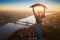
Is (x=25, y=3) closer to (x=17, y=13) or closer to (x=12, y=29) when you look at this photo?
(x=17, y=13)

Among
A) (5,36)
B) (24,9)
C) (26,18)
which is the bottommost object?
(5,36)

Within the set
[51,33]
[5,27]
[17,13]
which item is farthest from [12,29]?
[51,33]

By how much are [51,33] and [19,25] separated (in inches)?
18.0

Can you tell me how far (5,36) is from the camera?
1.78 metres

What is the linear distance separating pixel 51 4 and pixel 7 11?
0.62m

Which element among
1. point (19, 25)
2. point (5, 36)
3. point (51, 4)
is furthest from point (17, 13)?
point (51, 4)

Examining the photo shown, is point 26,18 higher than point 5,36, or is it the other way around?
point 26,18

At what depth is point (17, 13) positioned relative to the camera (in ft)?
5.85

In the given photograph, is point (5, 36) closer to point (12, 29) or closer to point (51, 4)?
point (12, 29)

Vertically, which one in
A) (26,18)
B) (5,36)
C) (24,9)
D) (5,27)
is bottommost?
(5,36)

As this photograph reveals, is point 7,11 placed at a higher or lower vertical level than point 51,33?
higher

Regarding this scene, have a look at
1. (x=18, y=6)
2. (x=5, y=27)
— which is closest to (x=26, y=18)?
(x=18, y=6)

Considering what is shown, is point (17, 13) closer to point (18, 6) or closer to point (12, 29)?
→ point (18, 6)

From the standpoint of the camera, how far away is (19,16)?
179 centimetres
